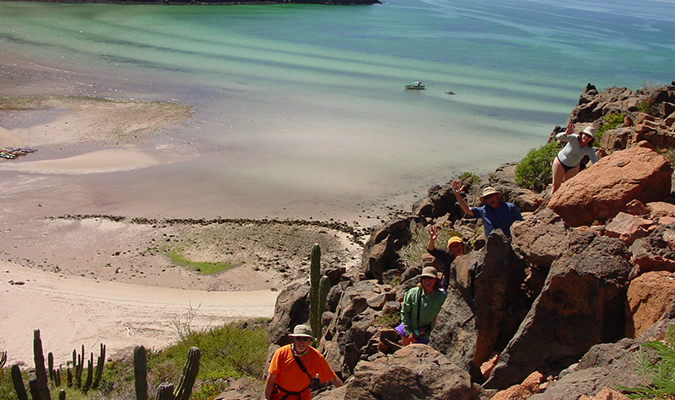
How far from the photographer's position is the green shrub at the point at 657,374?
3.93 meters

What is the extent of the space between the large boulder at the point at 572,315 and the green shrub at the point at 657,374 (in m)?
1.68

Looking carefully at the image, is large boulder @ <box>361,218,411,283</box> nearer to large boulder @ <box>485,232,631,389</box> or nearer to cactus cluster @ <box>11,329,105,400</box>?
cactus cluster @ <box>11,329,105,400</box>

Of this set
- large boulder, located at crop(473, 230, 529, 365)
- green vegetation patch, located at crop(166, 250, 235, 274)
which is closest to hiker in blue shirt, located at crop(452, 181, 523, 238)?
large boulder, located at crop(473, 230, 529, 365)

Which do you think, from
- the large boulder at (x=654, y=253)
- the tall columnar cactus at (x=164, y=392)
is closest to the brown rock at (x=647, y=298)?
the large boulder at (x=654, y=253)

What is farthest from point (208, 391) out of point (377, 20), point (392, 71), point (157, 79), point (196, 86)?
point (377, 20)

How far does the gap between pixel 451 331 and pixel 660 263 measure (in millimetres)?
2527

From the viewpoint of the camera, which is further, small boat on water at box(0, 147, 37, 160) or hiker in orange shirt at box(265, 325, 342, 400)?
small boat on water at box(0, 147, 37, 160)

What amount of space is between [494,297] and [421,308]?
952mm

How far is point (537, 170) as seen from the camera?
16.3 metres

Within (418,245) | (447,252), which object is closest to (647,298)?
(447,252)

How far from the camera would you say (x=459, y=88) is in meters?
53.8

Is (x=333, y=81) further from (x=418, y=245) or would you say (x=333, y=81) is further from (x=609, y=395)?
(x=609, y=395)

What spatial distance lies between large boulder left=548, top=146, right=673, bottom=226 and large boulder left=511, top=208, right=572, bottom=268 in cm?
137

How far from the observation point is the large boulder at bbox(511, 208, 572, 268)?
23.5 ft
